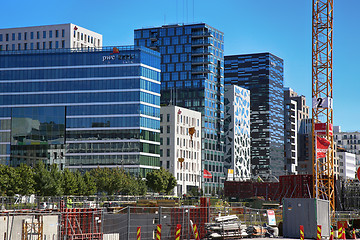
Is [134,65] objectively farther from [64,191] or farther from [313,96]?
[313,96]

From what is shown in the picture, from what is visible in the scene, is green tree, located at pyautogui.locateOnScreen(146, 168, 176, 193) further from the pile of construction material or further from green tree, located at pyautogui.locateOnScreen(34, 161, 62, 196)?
the pile of construction material

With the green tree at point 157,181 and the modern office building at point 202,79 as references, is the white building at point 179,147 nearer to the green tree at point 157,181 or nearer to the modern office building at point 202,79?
the modern office building at point 202,79

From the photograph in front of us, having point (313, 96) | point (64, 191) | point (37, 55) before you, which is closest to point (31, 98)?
point (37, 55)

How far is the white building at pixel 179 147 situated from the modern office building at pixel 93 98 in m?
11.8

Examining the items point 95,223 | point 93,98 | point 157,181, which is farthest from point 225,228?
point 93,98

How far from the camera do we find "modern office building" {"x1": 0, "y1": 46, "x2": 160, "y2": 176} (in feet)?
490

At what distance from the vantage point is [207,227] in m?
44.3

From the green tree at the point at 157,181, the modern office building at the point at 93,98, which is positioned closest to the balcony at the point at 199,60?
the modern office building at the point at 93,98

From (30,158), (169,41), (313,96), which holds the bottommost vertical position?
(30,158)

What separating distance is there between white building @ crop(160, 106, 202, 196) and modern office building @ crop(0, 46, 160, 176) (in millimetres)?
11758

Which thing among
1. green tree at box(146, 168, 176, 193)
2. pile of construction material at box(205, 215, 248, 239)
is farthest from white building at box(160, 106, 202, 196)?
pile of construction material at box(205, 215, 248, 239)

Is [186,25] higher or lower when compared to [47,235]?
higher

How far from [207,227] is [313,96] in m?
51.1

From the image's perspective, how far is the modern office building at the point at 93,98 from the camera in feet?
490
